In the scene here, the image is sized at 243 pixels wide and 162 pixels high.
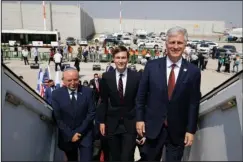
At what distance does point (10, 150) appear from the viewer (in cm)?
242

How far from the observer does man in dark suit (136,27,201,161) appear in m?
2.38

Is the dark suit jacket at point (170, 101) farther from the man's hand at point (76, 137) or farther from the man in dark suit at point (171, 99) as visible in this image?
the man's hand at point (76, 137)

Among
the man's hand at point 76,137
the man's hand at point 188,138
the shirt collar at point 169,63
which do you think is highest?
the shirt collar at point 169,63

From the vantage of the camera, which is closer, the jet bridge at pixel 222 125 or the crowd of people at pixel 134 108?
the jet bridge at pixel 222 125

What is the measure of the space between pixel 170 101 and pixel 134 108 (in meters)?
0.70

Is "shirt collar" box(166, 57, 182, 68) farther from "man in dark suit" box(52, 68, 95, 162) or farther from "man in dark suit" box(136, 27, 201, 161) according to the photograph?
"man in dark suit" box(52, 68, 95, 162)

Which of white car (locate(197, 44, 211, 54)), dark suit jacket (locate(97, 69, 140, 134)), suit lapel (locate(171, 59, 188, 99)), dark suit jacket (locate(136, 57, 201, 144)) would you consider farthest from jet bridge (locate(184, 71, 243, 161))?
white car (locate(197, 44, 211, 54))

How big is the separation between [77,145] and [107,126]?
1.50 ft

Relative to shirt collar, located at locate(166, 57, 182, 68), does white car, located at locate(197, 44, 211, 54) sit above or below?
above

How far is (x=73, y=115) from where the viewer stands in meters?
3.01

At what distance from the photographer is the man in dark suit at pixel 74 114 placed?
2.97 metres

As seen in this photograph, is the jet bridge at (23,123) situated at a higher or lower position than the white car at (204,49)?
lower

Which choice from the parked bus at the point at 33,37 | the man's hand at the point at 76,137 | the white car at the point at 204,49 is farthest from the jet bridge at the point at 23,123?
the white car at the point at 204,49

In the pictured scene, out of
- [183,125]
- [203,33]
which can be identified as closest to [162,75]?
[183,125]
